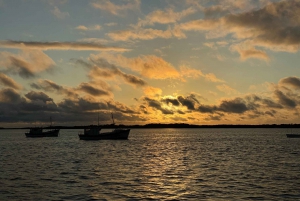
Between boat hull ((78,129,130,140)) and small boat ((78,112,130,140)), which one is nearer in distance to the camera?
boat hull ((78,129,130,140))

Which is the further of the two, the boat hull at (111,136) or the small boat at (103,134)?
the small boat at (103,134)

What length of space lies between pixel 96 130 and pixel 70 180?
113004 millimetres

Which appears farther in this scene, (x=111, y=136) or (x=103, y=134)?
(x=111, y=136)

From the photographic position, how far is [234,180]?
4203cm

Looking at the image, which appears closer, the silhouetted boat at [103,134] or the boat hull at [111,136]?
the boat hull at [111,136]

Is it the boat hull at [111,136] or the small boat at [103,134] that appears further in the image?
the small boat at [103,134]

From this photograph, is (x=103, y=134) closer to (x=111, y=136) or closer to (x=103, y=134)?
(x=103, y=134)

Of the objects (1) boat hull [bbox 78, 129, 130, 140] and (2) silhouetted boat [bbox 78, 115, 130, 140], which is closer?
(1) boat hull [bbox 78, 129, 130, 140]

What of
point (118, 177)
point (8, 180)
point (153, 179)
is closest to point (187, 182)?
point (153, 179)

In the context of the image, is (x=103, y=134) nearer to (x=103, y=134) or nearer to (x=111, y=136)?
(x=103, y=134)

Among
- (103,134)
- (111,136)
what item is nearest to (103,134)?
(103,134)

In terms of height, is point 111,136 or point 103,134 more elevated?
point 103,134

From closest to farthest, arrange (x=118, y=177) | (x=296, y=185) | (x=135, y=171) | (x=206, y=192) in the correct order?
(x=206, y=192) < (x=296, y=185) < (x=118, y=177) < (x=135, y=171)

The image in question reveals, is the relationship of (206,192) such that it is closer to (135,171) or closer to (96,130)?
(135,171)
